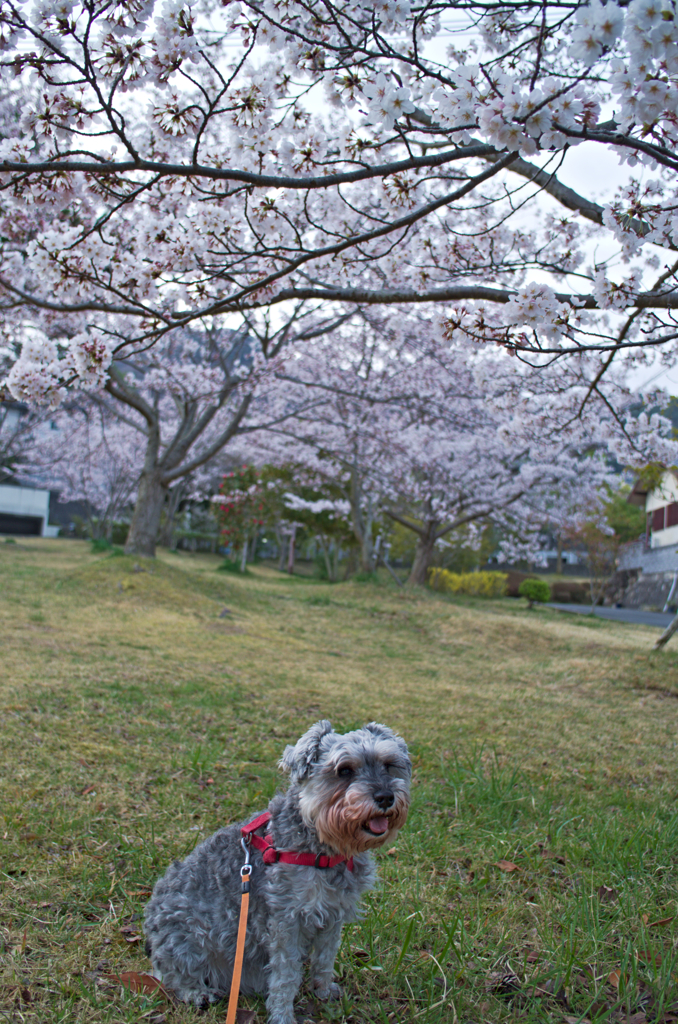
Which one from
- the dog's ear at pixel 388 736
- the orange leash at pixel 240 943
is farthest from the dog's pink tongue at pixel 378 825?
the orange leash at pixel 240 943

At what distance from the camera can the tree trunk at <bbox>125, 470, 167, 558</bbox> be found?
11852 mm

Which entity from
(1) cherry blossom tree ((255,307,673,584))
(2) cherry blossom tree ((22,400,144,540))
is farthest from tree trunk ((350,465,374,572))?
(2) cherry blossom tree ((22,400,144,540))

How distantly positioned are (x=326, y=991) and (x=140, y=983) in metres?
0.61

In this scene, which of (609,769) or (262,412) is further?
(262,412)

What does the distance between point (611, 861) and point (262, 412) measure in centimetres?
1491

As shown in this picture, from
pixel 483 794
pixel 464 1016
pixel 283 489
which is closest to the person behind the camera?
pixel 464 1016

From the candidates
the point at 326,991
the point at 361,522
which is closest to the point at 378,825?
the point at 326,991

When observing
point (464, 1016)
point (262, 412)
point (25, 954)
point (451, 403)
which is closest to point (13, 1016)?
point (25, 954)

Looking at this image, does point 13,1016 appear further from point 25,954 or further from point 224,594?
point 224,594

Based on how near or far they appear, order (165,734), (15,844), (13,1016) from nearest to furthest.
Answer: (13,1016) < (15,844) < (165,734)

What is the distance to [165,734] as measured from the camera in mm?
4398

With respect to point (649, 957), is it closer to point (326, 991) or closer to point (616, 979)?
point (616, 979)

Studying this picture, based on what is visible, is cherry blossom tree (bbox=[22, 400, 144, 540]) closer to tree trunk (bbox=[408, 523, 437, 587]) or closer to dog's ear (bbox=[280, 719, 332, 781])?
tree trunk (bbox=[408, 523, 437, 587])

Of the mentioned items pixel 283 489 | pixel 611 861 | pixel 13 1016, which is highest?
pixel 283 489
